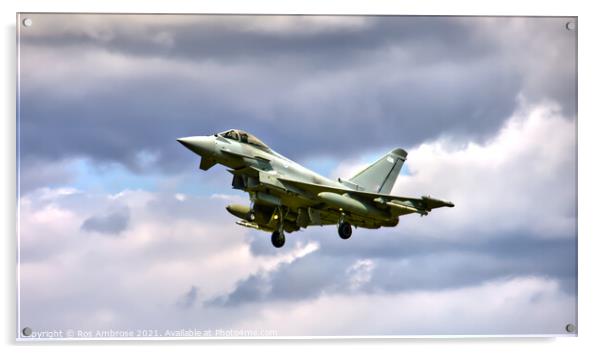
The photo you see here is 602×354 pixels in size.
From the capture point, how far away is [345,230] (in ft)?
69.2

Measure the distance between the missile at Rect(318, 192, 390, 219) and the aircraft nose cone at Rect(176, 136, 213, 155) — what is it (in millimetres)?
2480

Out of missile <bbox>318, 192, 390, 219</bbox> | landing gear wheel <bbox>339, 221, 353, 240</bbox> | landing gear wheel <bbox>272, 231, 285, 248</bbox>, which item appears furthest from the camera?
landing gear wheel <bbox>272, 231, 285, 248</bbox>

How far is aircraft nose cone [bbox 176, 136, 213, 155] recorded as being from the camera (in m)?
20.1

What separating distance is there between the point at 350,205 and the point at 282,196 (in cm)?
147

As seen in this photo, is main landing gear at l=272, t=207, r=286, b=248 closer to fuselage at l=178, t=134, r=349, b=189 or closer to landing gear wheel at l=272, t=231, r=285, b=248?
landing gear wheel at l=272, t=231, r=285, b=248

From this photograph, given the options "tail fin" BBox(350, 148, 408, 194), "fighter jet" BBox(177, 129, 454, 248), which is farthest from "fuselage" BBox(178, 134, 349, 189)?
"tail fin" BBox(350, 148, 408, 194)

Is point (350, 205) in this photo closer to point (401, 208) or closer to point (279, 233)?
point (401, 208)

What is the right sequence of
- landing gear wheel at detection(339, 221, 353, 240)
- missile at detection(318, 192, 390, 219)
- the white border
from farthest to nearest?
landing gear wheel at detection(339, 221, 353, 240) < missile at detection(318, 192, 390, 219) < the white border

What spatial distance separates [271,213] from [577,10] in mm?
7781

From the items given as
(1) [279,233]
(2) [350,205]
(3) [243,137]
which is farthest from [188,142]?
(2) [350,205]

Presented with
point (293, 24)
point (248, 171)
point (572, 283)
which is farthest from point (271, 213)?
point (572, 283)

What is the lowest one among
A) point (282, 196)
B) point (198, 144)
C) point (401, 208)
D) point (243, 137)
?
point (401, 208)
